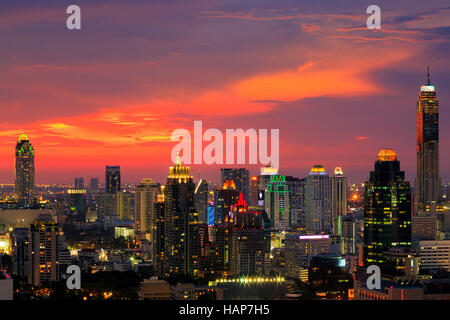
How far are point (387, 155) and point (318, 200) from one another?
19.8 m

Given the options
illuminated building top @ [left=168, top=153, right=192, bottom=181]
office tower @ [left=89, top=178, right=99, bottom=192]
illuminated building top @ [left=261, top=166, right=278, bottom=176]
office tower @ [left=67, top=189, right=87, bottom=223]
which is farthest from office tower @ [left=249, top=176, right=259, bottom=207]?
office tower @ [left=89, top=178, right=99, bottom=192]

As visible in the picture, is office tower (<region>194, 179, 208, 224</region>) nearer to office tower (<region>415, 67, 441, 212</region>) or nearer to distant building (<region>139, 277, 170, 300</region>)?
office tower (<region>415, 67, 441, 212</region>)

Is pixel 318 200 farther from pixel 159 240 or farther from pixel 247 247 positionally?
pixel 247 247

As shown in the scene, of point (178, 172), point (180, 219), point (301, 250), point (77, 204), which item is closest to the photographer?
point (180, 219)

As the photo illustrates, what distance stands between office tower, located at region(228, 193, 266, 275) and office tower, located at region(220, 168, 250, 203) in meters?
15.6

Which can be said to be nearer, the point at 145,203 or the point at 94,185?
the point at 145,203

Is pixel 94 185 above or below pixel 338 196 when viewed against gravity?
above

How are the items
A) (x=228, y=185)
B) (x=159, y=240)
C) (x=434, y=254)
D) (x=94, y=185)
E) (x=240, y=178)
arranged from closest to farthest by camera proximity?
Result: (x=159, y=240)
(x=434, y=254)
(x=228, y=185)
(x=240, y=178)
(x=94, y=185)

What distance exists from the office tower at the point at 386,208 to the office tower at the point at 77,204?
1392 inches

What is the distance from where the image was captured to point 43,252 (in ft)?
111

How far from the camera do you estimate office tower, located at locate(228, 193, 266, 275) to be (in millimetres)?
36594

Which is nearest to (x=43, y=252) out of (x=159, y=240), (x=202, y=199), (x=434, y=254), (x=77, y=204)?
(x=159, y=240)
